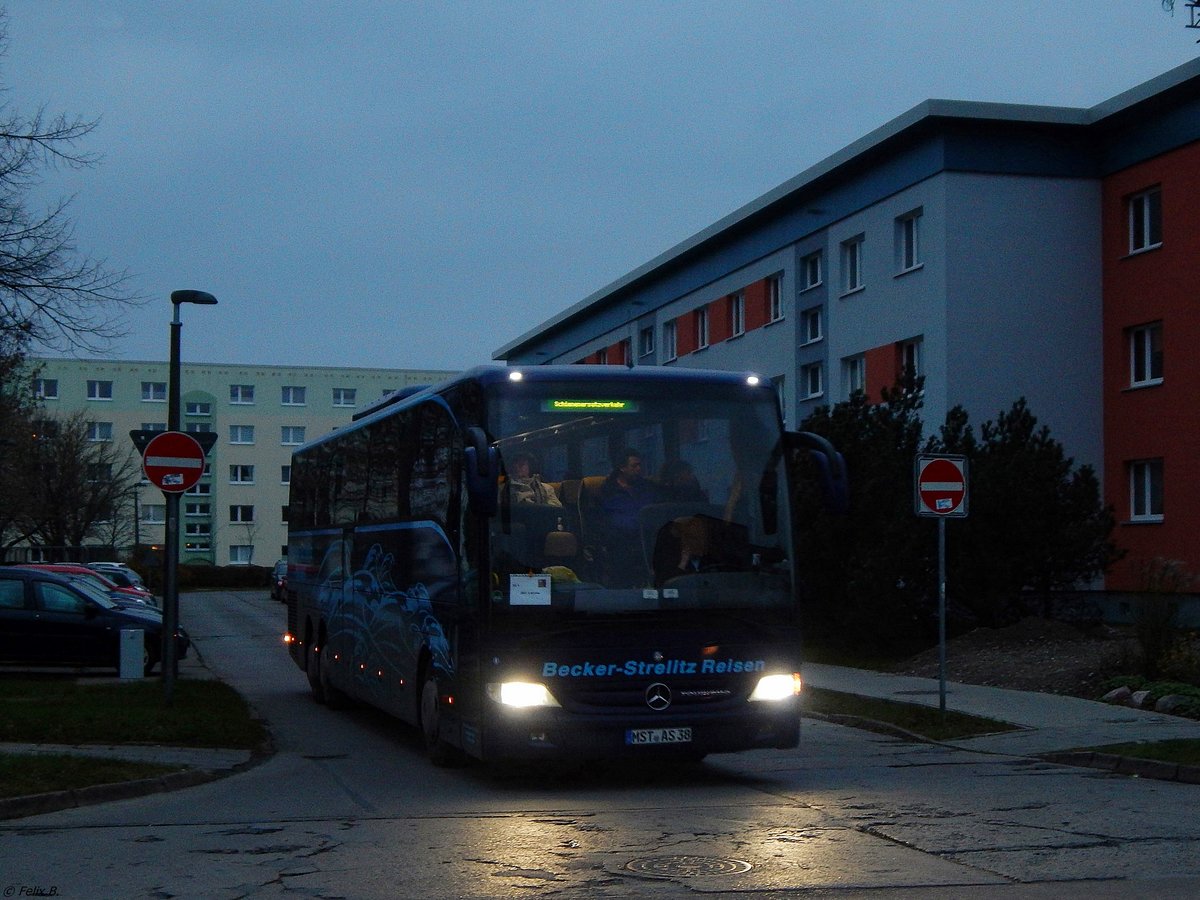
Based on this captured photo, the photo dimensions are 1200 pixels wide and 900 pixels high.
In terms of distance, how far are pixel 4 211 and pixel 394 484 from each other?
759cm

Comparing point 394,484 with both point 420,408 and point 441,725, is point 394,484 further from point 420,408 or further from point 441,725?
point 441,725

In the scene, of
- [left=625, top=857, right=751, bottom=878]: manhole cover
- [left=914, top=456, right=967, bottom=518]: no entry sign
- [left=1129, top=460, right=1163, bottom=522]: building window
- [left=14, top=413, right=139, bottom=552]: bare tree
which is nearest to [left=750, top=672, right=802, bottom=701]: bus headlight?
[left=625, top=857, right=751, bottom=878]: manhole cover

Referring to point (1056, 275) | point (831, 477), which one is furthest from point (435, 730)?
point (1056, 275)

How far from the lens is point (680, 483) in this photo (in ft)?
37.5

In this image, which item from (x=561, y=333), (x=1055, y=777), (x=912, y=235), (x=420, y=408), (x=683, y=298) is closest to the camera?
(x=1055, y=777)

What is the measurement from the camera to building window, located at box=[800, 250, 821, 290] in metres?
42.7

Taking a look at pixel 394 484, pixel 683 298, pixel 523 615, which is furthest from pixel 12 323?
pixel 683 298

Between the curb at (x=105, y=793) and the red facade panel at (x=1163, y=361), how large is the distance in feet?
78.2

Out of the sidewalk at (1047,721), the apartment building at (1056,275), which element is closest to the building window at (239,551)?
the apartment building at (1056,275)

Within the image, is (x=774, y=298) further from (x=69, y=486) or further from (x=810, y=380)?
(x=69, y=486)

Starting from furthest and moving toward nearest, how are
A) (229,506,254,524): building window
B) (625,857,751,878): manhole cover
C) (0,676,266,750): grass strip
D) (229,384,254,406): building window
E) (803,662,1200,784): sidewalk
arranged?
1. (229,506,254,524): building window
2. (229,384,254,406): building window
3. (0,676,266,750): grass strip
4. (803,662,1200,784): sidewalk
5. (625,857,751,878): manhole cover

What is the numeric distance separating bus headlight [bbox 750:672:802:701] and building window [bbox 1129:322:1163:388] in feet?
82.1

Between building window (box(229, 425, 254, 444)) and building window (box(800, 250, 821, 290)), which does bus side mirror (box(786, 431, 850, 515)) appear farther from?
building window (box(229, 425, 254, 444))

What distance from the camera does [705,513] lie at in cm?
1141
